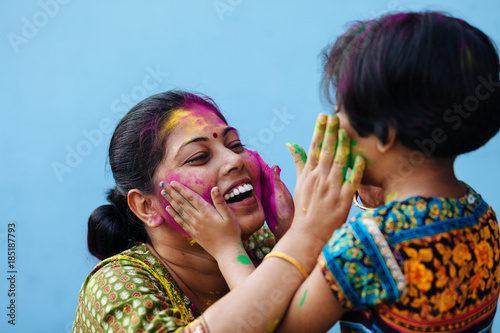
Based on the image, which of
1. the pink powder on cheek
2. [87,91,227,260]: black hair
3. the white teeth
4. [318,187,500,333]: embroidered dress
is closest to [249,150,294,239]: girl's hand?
the pink powder on cheek

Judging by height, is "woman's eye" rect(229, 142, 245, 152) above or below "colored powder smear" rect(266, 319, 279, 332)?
above

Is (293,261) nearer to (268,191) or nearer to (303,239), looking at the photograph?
(303,239)

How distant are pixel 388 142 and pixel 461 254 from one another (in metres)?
0.28

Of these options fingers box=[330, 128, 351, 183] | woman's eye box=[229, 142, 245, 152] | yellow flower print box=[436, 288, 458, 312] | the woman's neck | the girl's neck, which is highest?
fingers box=[330, 128, 351, 183]

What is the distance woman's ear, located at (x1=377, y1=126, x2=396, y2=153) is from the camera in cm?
107

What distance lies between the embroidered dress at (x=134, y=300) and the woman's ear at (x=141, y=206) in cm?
12

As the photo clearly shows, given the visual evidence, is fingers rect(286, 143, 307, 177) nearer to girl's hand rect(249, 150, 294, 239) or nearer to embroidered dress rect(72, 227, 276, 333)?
girl's hand rect(249, 150, 294, 239)

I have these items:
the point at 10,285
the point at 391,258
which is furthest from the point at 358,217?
the point at 10,285

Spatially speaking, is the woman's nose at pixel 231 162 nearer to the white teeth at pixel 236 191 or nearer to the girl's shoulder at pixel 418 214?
the white teeth at pixel 236 191

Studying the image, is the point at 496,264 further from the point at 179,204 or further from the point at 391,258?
the point at 179,204

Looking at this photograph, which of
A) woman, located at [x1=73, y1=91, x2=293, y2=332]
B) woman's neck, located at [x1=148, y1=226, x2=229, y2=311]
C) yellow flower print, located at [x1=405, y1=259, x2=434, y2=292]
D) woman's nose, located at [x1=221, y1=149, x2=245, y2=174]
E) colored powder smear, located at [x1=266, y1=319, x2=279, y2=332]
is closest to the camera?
yellow flower print, located at [x1=405, y1=259, x2=434, y2=292]

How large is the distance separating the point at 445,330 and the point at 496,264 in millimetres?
226

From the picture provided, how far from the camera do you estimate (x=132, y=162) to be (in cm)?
163

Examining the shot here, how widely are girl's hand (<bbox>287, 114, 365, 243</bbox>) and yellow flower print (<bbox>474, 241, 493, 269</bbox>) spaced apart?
0.29m
